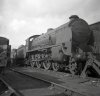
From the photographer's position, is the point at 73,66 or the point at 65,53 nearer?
the point at 73,66

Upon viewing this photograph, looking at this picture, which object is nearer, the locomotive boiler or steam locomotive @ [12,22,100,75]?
steam locomotive @ [12,22,100,75]

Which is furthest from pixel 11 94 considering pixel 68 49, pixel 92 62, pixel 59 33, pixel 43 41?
pixel 43 41

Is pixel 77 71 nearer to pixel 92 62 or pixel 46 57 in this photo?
pixel 92 62

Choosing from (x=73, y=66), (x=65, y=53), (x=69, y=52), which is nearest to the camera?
A: (x=73, y=66)

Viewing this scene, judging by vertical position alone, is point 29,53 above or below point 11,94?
above

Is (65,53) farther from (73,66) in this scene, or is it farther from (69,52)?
(73,66)

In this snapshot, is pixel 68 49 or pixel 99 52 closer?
pixel 99 52

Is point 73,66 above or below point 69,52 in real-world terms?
below

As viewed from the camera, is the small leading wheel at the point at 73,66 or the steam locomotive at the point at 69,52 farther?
the small leading wheel at the point at 73,66

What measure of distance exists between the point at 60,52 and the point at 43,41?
477 centimetres

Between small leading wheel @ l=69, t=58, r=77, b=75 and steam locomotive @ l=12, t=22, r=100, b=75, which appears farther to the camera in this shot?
small leading wheel @ l=69, t=58, r=77, b=75

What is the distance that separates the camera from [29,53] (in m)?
19.3

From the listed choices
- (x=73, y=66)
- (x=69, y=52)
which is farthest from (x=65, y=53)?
(x=73, y=66)

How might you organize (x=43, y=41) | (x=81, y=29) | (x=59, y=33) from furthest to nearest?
1. (x=43, y=41)
2. (x=59, y=33)
3. (x=81, y=29)
